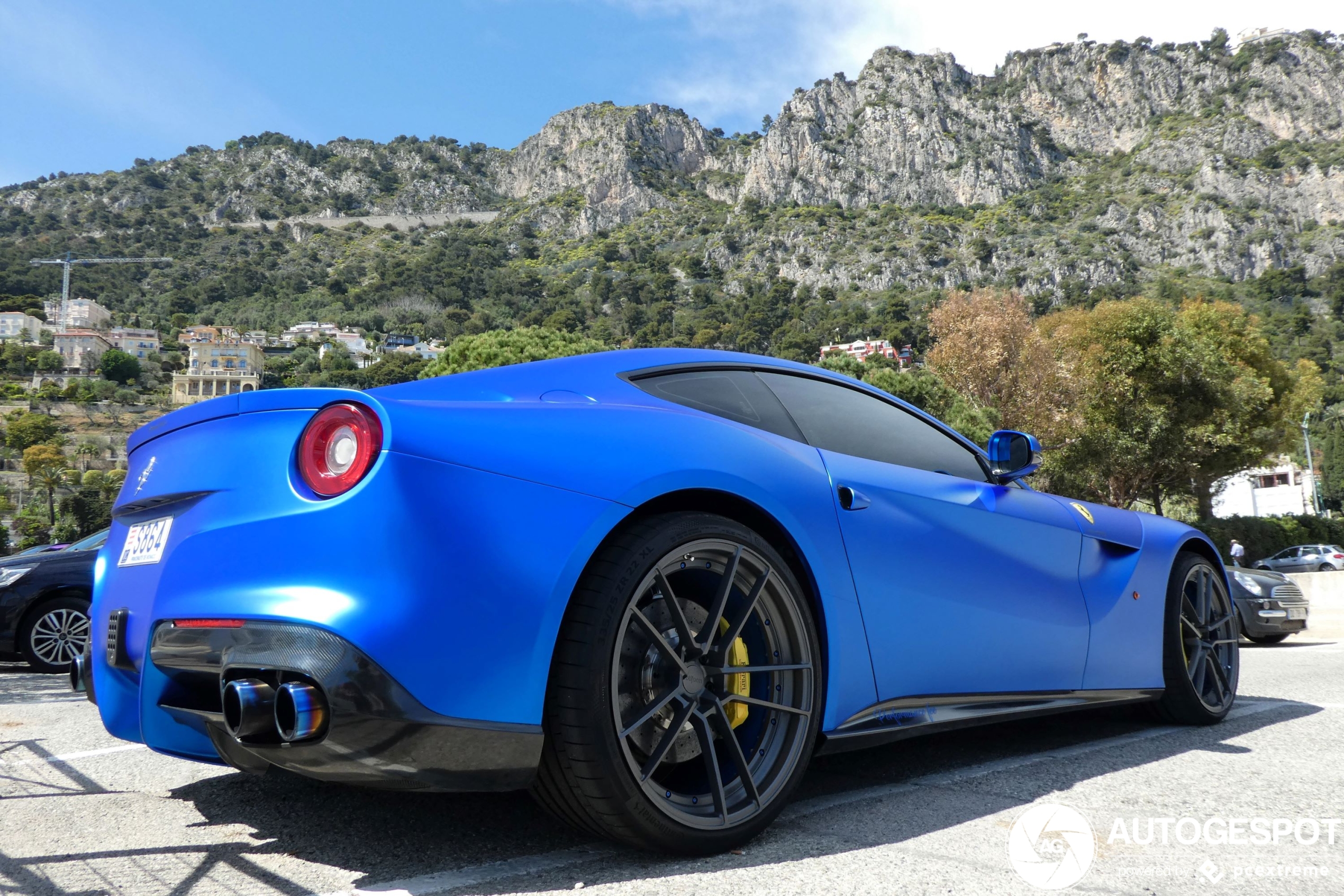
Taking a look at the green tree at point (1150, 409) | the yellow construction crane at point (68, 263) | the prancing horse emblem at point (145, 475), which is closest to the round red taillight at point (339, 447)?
the prancing horse emblem at point (145, 475)

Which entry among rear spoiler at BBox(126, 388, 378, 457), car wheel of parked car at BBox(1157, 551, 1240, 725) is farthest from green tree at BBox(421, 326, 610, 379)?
rear spoiler at BBox(126, 388, 378, 457)

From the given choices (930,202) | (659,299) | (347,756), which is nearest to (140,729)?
(347,756)

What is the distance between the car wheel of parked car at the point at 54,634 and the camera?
22.9 feet

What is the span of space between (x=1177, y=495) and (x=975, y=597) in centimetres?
3621

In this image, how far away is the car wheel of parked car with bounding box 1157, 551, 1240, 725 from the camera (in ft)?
12.2

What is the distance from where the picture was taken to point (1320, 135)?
425 feet

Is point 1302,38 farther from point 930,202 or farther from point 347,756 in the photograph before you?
point 347,756

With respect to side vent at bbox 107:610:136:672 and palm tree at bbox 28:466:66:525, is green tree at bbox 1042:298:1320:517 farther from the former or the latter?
palm tree at bbox 28:466:66:525

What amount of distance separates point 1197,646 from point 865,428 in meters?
2.05

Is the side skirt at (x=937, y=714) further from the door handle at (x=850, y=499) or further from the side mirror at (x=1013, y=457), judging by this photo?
the side mirror at (x=1013, y=457)

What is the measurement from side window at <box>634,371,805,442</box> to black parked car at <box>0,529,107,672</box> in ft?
20.4

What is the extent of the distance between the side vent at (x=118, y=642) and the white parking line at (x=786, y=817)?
79 cm

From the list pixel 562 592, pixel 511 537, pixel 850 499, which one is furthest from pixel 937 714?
pixel 511 537

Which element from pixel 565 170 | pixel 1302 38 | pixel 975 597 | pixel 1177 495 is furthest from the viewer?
pixel 565 170
